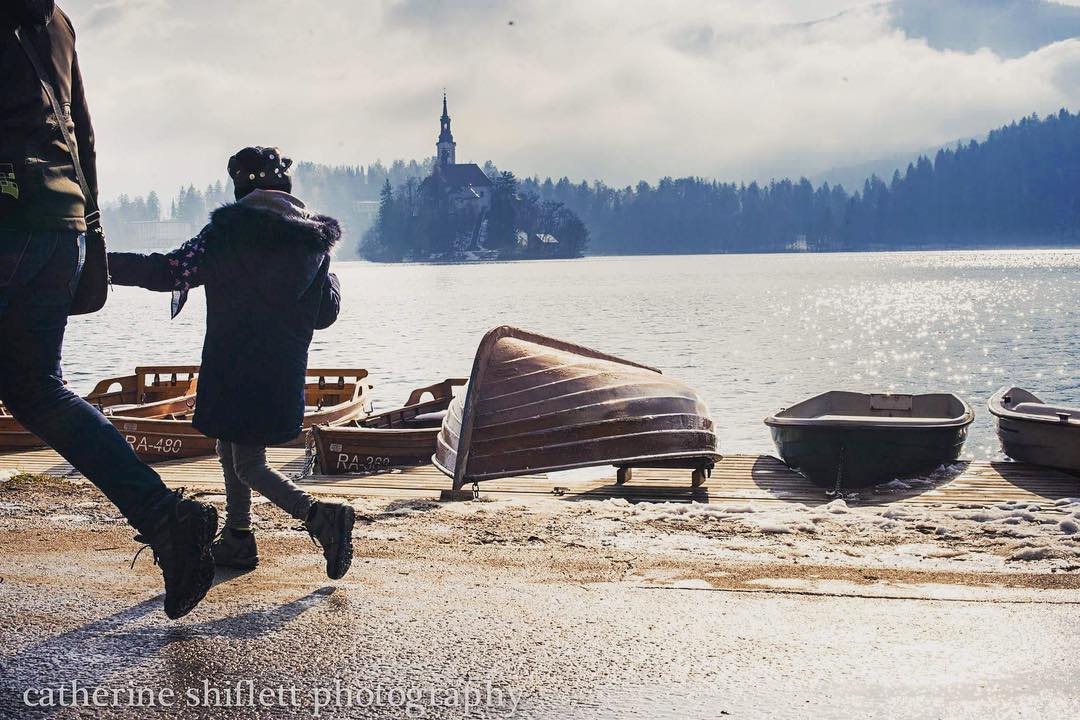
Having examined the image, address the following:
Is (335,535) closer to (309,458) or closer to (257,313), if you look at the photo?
(257,313)

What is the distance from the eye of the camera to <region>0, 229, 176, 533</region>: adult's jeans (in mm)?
4086

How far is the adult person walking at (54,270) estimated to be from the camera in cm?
409

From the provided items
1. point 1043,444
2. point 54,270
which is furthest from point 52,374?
point 1043,444

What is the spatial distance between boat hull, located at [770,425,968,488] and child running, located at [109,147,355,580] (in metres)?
8.76

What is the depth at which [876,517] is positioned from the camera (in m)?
7.66

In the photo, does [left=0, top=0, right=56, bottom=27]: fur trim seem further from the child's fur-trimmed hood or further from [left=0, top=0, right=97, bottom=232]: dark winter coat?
the child's fur-trimmed hood

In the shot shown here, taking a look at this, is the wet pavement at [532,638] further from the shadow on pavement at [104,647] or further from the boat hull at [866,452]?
the boat hull at [866,452]

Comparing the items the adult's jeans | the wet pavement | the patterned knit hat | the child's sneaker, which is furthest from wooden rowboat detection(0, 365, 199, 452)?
the adult's jeans

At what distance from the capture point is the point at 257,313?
5.10 metres

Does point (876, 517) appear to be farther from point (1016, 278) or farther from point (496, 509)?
point (1016, 278)

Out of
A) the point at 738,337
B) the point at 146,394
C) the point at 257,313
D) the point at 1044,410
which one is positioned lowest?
the point at 738,337

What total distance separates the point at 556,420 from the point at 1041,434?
696 centimetres

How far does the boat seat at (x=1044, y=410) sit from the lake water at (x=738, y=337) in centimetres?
1150

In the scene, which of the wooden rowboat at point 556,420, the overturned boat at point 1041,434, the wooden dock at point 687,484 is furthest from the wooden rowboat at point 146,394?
the overturned boat at point 1041,434
